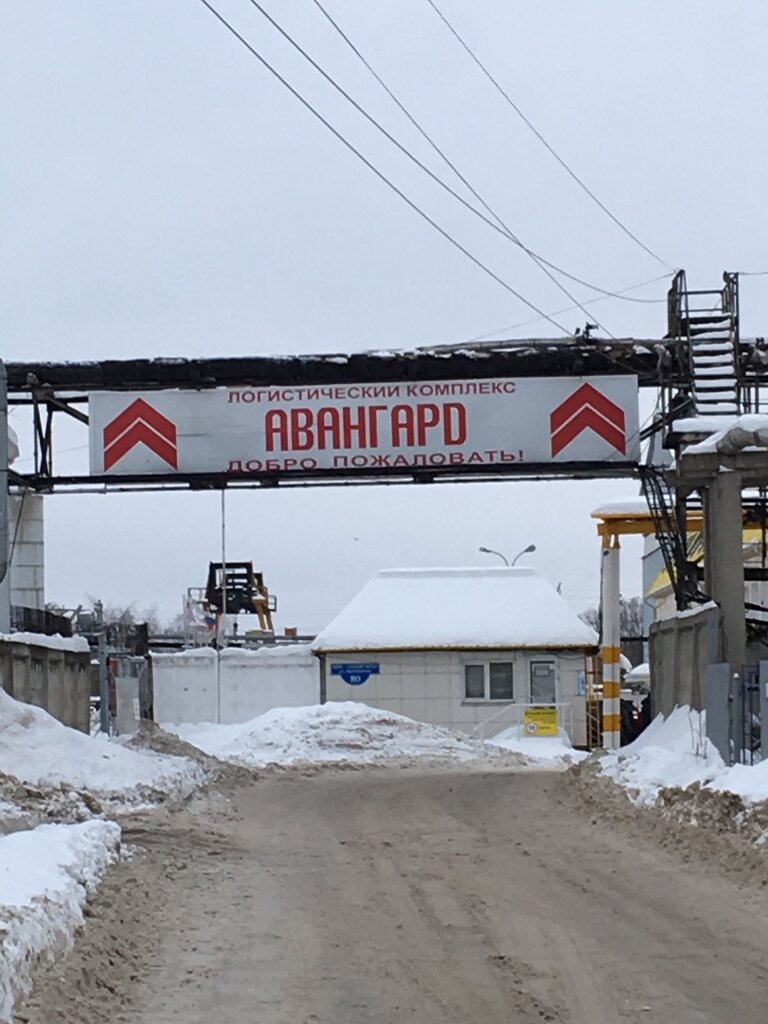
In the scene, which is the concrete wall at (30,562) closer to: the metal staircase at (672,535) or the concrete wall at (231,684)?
the concrete wall at (231,684)

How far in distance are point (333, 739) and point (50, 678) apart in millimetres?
13250

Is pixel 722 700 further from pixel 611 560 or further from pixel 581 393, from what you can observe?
pixel 611 560

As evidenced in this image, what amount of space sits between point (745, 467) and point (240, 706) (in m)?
25.9

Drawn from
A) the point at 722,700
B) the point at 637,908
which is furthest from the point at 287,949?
the point at 722,700

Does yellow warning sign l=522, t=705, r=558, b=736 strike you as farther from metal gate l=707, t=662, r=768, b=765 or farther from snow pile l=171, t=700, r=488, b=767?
metal gate l=707, t=662, r=768, b=765

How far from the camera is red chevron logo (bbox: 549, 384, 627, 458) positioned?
23672 mm

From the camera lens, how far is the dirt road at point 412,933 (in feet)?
24.8

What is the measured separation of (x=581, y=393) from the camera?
77.8ft

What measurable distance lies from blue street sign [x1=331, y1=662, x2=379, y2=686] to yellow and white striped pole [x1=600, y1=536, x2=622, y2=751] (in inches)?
452

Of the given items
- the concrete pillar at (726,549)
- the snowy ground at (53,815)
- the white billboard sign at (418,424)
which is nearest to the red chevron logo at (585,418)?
the white billboard sign at (418,424)

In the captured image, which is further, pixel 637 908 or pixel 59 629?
pixel 59 629

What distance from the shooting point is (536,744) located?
38531 mm

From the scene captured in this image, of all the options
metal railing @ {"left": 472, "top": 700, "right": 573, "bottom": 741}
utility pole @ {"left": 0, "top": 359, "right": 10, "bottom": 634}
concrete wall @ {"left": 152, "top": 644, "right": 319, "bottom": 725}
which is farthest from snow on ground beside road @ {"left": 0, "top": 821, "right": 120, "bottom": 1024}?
concrete wall @ {"left": 152, "top": 644, "right": 319, "bottom": 725}

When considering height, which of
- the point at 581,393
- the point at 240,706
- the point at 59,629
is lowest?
the point at 240,706
